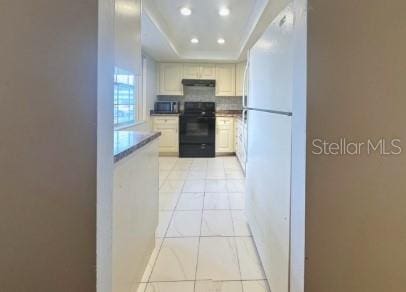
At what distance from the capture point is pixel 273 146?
1901 millimetres

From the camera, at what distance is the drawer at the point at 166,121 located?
7453 millimetres

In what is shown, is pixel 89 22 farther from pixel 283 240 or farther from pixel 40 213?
pixel 283 240

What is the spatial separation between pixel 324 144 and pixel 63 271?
986 millimetres

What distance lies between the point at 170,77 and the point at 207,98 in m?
1.02

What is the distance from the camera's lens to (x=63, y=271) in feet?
3.74

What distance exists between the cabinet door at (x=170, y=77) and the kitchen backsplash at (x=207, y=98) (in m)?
0.27

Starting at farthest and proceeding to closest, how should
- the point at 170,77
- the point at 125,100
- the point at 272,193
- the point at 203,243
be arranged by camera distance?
the point at 170,77 → the point at 125,100 → the point at 203,243 → the point at 272,193

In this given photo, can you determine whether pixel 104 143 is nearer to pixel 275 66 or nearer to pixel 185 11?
pixel 275 66

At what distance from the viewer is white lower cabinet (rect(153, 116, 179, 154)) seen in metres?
7.46

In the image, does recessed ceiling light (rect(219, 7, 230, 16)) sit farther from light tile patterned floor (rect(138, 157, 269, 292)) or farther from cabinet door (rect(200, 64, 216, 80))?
cabinet door (rect(200, 64, 216, 80))

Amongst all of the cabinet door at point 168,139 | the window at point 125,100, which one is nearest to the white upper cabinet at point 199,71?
the cabinet door at point 168,139

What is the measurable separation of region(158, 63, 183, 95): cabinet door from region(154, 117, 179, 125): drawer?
738 millimetres

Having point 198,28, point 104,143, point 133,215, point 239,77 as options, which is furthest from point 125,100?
point 104,143

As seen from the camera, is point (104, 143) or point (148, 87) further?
point (148, 87)
